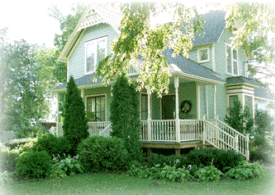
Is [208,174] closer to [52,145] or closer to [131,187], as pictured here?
[131,187]

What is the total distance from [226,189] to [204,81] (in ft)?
22.0

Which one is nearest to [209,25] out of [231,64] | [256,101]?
[231,64]

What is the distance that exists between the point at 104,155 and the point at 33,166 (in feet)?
7.26

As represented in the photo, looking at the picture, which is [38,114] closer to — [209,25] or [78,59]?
[78,59]

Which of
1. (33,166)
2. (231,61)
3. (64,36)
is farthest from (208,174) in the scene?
(64,36)

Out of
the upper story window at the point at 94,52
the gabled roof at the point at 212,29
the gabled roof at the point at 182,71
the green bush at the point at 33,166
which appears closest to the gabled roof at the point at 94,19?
the upper story window at the point at 94,52

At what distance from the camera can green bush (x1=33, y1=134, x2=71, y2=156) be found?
1120 cm

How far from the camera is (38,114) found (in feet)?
93.9

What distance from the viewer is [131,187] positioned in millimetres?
7215

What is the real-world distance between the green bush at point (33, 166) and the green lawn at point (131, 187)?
42 centimetres

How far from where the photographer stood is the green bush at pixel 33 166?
27.2ft

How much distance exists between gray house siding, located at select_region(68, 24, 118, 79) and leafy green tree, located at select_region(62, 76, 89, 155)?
4.61 meters

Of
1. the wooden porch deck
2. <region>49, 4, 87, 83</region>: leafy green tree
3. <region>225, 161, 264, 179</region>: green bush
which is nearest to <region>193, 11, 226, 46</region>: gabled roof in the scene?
the wooden porch deck

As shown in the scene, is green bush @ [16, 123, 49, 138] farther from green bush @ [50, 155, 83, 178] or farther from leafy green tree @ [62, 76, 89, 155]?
green bush @ [50, 155, 83, 178]
